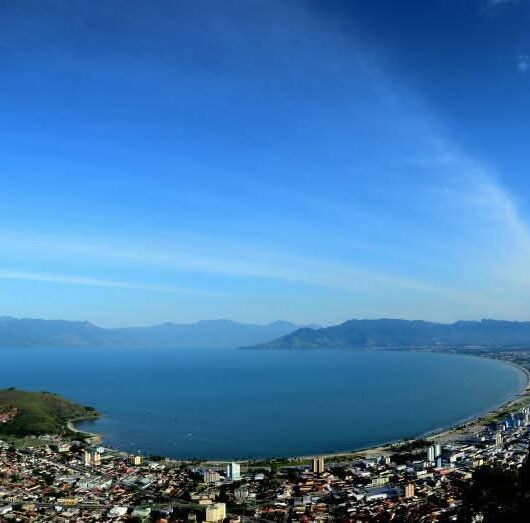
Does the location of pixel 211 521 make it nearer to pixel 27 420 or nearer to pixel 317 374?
pixel 27 420

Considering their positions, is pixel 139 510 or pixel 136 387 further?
pixel 136 387

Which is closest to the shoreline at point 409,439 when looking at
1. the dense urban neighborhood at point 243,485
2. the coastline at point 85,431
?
the coastline at point 85,431

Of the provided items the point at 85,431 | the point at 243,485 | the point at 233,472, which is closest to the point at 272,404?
the point at 85,431

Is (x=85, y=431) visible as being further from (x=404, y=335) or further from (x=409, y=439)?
(x=404, y=335)

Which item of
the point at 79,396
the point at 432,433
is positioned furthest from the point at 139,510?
the point at 79,396

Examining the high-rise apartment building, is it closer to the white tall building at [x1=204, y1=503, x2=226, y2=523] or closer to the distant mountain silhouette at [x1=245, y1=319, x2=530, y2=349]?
the white tall building at [x1=204, y1=503, x2=226, y2=523]
